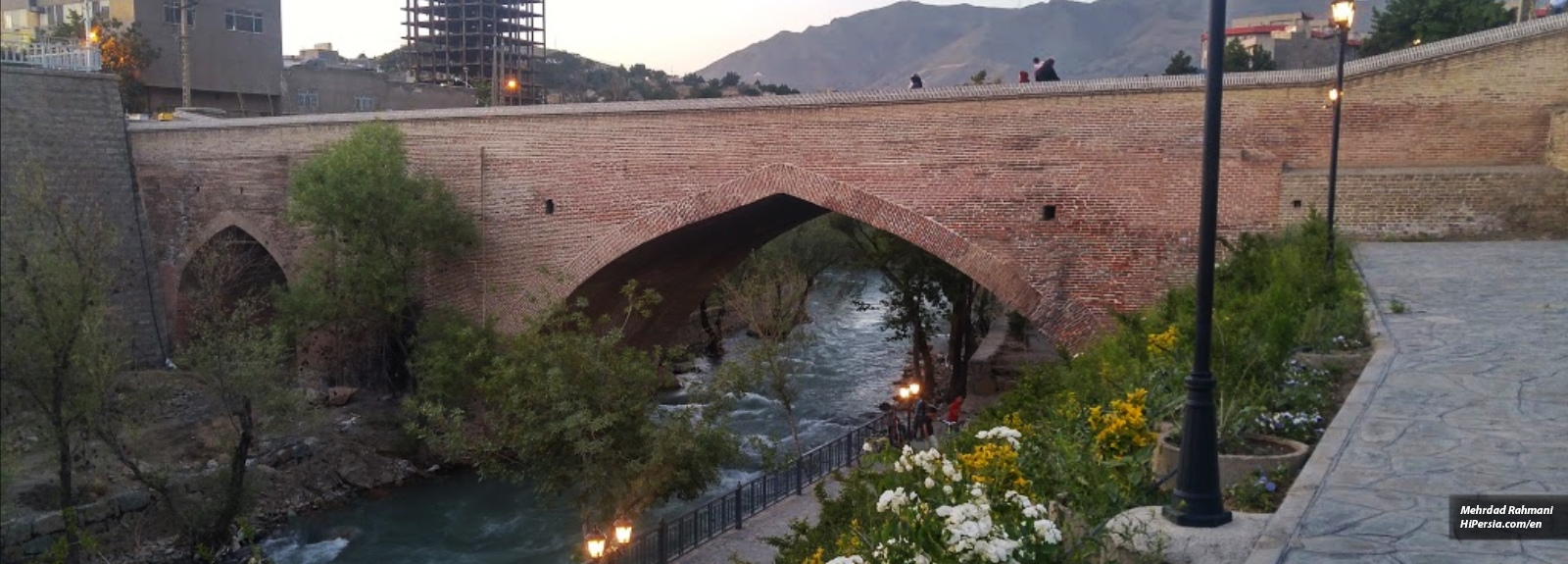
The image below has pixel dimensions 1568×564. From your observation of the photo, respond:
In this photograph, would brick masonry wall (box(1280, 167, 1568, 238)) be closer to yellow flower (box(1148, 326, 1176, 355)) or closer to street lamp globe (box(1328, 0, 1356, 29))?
street lamp globe (box(1328, 0, 1356, 29))

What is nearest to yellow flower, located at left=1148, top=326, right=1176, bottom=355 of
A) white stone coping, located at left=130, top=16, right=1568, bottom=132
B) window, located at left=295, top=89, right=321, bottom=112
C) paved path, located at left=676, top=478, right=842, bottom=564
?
paved path, located at left=676, top=478, right=842, bottom=564

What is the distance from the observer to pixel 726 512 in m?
11.8

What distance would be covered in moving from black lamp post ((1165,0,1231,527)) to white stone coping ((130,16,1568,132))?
7.75 metres

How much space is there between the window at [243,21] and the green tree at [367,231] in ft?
7.89

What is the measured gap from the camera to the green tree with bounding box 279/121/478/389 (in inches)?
609

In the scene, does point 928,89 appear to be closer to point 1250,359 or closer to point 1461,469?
point 1250,359

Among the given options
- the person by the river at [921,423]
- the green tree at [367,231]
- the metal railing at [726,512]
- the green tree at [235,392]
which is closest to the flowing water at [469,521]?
the metal railing at [726,512]

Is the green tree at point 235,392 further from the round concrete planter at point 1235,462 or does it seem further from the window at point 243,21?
the round concrete planter at point 1235,462

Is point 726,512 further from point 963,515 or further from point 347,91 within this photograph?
point 347,91

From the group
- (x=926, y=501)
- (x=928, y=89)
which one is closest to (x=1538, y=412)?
(x=926, y=501)

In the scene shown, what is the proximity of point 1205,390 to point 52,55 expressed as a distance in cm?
491

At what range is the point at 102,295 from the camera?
28.3 ft

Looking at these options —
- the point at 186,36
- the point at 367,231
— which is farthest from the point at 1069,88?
the point at 186,36

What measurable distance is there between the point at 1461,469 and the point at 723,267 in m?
15.2
